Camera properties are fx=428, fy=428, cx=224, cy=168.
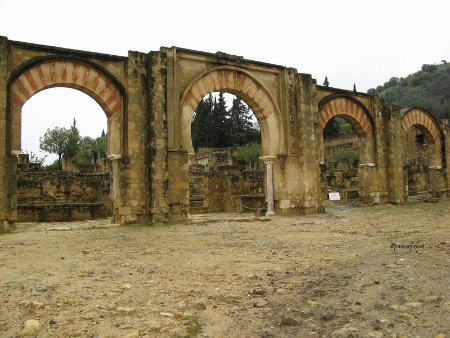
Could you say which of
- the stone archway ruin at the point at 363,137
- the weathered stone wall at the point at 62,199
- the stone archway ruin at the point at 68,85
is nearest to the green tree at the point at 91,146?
the weathered stone wall at the point at 62,199

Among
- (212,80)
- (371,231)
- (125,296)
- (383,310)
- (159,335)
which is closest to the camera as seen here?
(159,335)

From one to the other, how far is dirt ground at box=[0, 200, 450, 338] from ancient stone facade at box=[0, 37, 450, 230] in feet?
11.6

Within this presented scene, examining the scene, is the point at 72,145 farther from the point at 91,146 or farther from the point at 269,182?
the point at 269,182

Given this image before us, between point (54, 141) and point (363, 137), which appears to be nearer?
point (363, 137)

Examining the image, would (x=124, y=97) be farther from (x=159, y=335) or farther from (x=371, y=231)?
(x=159, y=335)

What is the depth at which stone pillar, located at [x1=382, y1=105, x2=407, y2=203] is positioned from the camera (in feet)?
48.9

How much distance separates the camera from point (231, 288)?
3676 millimetres

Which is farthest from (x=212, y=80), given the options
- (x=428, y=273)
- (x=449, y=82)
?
(x=449, y=82)

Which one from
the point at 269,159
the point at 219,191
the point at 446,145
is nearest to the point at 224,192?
the point at 219,191

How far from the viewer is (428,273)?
3.77 m

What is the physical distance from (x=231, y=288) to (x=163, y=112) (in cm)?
706

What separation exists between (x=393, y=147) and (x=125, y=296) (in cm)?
1345

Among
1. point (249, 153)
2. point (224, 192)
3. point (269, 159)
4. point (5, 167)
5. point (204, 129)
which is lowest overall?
point (224, 192)

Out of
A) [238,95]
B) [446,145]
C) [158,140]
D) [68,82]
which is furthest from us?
[446,145]
